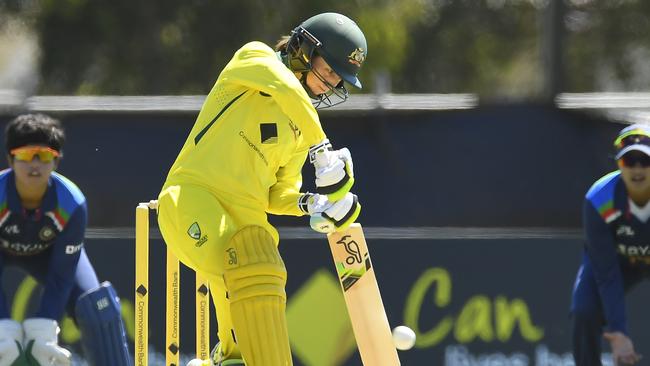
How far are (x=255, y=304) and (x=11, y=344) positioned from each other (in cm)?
130

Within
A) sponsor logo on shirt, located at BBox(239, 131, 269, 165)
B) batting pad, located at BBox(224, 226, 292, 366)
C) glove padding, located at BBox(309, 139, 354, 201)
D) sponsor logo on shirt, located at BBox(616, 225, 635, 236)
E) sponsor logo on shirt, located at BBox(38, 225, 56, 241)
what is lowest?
batting pad, located at BBox(224, 226, 292, 366)

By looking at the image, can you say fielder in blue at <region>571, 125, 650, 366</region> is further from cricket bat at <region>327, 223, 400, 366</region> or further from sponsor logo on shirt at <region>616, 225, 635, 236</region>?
cricket bat at <region>327, 223, 400, 366</region>

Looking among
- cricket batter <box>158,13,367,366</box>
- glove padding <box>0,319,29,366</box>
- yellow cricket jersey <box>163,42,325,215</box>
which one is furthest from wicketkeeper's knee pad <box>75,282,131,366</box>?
yellow cricket jersey <box>163,42,325,215</box>

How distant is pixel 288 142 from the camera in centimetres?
489

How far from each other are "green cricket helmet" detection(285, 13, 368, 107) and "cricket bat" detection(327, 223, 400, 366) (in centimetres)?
64

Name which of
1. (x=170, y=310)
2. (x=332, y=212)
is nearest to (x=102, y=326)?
(x=170, y=310)

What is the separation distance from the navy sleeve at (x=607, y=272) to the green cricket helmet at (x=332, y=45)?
159cm

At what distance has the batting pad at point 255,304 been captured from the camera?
182 inches

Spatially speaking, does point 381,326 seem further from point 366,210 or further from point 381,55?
point 381,55

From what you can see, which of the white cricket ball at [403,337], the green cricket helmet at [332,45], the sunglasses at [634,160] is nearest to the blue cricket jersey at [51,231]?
the green cricket helmet at [332,45]

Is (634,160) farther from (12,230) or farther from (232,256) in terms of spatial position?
(12,230)

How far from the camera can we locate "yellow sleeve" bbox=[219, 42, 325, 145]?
456 cm

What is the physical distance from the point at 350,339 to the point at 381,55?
11.6 m

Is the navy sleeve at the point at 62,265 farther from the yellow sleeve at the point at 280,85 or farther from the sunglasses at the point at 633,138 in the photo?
the sunglasses at the point at 633,138
